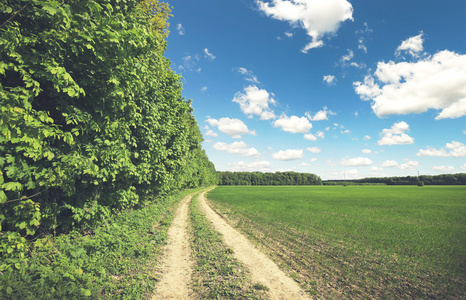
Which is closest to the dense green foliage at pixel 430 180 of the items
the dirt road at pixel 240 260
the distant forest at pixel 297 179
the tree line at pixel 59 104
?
the distant forest at pixel 297 179

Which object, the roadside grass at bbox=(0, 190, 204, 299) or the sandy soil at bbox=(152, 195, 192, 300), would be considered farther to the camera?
the sandy soil at bbox=(152, 195, 192, 300)

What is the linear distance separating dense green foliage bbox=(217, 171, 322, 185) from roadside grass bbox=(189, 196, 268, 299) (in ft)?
524

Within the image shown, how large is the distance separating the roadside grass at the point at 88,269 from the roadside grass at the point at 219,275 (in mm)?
1687

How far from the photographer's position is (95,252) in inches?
296

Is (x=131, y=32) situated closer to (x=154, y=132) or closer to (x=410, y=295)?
(x=154, y=132)

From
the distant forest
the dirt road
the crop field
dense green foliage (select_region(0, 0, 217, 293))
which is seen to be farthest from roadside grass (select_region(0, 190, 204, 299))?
the distant forest

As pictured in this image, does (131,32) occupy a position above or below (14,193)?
above

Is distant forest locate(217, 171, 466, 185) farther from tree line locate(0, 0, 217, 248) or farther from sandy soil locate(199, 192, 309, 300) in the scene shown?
tree line locate(0, 0, 217, 248)

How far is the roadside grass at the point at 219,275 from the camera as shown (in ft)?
20.4

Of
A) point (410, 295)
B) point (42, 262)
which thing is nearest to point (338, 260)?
point (410, 295)

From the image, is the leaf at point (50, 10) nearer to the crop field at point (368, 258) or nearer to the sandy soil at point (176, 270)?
the sandy soil at point (176, 270)

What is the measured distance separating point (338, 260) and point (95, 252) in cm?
1050

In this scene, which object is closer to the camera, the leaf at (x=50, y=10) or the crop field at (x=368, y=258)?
the leaf at (x=50, y=10)

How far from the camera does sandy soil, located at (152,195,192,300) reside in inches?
245
